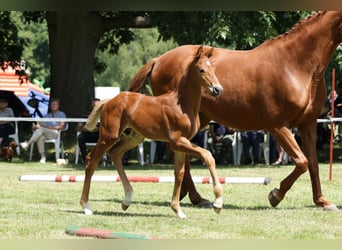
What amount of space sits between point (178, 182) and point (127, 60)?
173 ft

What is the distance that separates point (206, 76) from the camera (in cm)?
709

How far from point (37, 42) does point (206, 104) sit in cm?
5478

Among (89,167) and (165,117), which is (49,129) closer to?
(89,167)

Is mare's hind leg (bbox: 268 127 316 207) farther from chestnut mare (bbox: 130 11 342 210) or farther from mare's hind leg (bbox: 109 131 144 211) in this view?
mare's hind leg (bbox: 109 131 144 211)

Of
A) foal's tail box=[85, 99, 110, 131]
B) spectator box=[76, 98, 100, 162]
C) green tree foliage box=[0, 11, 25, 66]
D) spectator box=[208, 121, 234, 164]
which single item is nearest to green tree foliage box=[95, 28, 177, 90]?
green tree foliage box=[0, 11, 25, 66]

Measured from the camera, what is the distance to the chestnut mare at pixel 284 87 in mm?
8227

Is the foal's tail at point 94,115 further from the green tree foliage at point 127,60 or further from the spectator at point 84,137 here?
the green tree foliage at point 127,60

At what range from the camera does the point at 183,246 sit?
101 inches

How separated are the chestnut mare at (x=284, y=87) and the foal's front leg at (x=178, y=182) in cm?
135

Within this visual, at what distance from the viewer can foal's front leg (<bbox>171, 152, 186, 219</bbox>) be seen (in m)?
7.29

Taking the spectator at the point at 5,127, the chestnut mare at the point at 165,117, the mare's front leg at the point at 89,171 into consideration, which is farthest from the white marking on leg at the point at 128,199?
the spectator at the point at 5,127

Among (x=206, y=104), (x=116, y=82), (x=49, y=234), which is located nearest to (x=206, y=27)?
(x=206, y=104)

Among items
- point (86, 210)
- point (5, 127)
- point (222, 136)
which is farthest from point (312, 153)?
point (5, 127)

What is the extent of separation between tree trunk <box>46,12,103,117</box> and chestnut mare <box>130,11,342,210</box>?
459 inches
